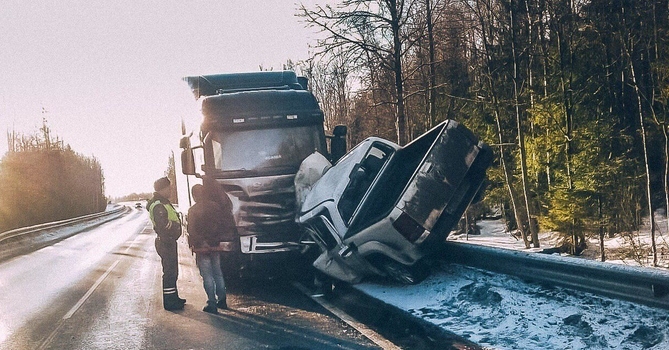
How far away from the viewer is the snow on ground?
468 centimetres

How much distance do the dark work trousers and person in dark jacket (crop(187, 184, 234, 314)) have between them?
1.40 ft

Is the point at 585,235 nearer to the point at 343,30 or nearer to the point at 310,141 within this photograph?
the point at 343,30

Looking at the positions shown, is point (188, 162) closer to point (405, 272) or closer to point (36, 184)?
point (405, 272)

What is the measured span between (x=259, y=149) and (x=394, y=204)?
3427 mm

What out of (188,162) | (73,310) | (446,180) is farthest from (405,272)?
(188,162)

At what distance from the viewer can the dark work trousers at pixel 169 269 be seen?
26.4 ft

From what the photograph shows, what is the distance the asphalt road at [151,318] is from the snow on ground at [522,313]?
97 cm

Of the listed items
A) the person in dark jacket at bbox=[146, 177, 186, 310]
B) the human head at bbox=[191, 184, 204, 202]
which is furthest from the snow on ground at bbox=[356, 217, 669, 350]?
the person in dark jacket at bbox=[146, 177, 186, 310]

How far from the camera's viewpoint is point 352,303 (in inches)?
307

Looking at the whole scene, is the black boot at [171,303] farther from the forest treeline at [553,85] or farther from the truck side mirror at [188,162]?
the forest treeline at [553,85]

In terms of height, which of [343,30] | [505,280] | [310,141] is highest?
[343,30]

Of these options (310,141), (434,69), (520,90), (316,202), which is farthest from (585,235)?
(316,202)

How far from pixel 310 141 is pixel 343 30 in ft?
27.5

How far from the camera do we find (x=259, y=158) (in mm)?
9984
